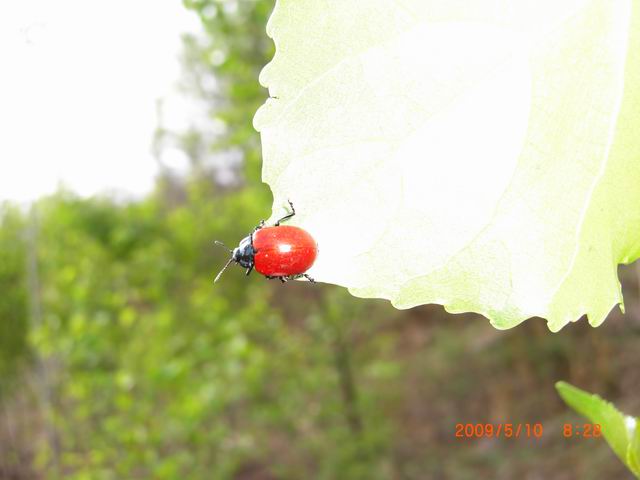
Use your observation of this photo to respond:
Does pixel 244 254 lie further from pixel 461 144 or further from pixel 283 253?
pixel 461 144

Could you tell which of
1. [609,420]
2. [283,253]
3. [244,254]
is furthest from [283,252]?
[244,254]

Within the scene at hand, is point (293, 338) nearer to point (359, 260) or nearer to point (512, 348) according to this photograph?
point (512, 348)

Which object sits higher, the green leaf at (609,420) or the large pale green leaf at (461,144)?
the large pale green leaf at (461,144)

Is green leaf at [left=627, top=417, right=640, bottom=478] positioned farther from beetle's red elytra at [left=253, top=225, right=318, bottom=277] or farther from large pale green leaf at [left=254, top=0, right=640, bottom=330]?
beetle's red elytra at [left=253, top=225, right=318, bottom=277]

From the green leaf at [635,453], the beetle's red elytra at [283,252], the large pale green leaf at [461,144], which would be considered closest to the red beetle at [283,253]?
the beetle's red elytra at [283,252]

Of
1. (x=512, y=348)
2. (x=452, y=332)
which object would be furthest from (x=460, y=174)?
(x=452, y=332)

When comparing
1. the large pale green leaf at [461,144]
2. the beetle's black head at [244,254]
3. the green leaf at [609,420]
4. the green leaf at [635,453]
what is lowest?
the green leaf at [635,453]

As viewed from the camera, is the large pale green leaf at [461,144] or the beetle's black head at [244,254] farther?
the beetle's black head at [244,254]

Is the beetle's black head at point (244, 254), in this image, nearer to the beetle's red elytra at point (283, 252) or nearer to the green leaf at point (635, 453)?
the beetle's red elytra at point (283, 252)

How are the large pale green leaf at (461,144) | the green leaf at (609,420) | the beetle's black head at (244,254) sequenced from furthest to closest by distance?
the beetle's black head at (244,254) < the green leaf at (609,420) < the large pale green leaf at (461,144)
